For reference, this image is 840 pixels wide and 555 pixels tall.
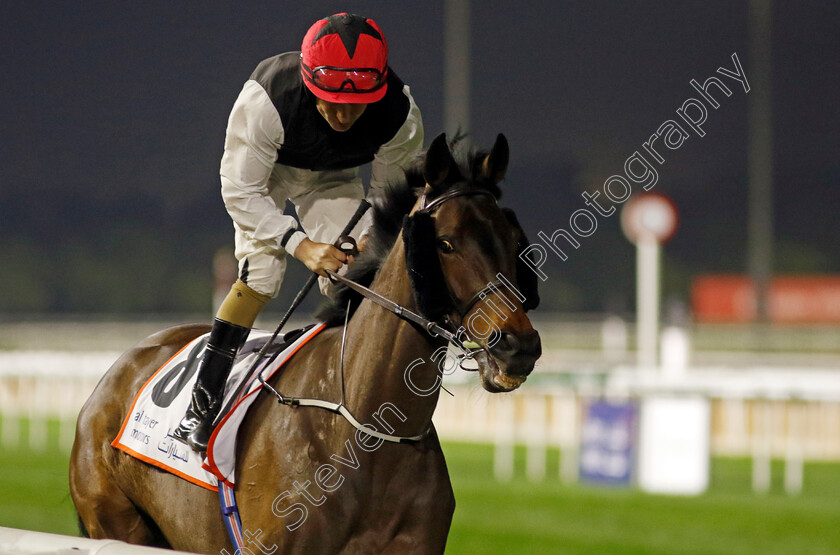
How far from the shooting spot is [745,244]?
41.7m

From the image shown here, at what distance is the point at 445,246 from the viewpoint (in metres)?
2.63

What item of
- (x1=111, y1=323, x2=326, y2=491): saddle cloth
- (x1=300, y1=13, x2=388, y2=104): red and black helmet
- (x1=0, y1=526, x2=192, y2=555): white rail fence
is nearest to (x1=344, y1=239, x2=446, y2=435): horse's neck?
(x1=111, y1=323, x2=326, y2=491): saddle cloth

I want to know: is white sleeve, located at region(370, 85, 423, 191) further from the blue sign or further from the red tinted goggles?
the blue sign

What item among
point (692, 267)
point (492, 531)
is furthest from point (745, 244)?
point (492, 531)

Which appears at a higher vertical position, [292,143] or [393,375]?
[292,143]

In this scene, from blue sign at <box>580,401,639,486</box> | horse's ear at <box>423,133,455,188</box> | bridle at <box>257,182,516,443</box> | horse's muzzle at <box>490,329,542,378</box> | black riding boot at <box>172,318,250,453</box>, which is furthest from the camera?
blue sign at <box>580,401,639,486</box>

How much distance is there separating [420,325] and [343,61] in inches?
29.5

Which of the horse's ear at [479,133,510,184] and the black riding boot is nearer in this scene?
the horse's ear at [479,133,510,184]

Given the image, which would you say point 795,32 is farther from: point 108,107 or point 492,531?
point 492,531

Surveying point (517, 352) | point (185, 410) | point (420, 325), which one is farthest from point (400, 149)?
point (517, 352)

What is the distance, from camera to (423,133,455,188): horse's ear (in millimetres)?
2703

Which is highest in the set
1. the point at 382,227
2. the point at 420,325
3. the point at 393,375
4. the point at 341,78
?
the point at 341,78

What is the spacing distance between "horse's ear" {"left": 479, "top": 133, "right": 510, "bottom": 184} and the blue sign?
633 centimetres

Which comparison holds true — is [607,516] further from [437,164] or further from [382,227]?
[437,164]
